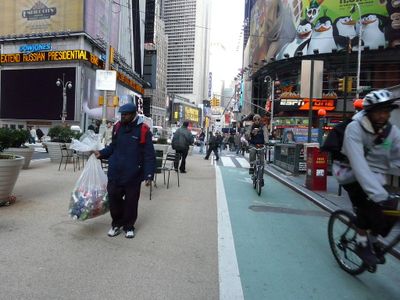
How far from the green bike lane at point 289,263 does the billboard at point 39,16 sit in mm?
46542

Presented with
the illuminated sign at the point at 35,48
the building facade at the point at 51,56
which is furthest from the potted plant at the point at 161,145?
the illuminated sign at the point at 35,48

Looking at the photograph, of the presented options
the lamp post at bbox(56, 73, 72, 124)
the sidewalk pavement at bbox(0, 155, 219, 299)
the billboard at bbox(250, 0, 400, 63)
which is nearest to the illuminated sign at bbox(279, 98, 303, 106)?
the billboard at bbox(250, 0, 400, 63)

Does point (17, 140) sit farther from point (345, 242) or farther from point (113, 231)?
point (345, 242)

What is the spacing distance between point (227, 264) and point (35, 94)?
2126 inches

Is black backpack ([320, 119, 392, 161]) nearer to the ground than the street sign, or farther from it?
nearer to the ground

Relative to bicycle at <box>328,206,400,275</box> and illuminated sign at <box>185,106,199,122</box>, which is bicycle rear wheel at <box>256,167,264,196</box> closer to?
bicycle at <box>328,206,400,275</box>

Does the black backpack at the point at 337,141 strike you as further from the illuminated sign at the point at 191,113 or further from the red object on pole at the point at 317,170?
the illuminated sign at the point at 191,113

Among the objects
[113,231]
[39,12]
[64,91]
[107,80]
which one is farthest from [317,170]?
[39,12]

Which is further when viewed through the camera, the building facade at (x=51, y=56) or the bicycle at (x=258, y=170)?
the building facade at (x=51, y=56)

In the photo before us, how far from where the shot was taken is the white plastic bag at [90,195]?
550 centimetres

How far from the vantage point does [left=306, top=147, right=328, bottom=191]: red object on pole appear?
10.6 metres

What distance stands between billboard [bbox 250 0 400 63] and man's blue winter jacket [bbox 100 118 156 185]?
32573mm

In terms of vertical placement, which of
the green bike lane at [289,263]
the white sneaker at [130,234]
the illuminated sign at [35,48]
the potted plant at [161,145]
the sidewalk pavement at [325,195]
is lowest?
the green bike lane at [289,263]

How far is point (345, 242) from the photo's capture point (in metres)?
4.44
